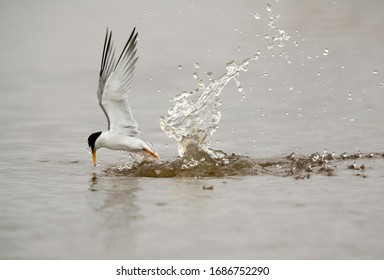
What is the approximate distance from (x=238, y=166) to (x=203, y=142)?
2.06 ft

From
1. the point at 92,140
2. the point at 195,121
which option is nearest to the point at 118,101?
the point at 92,140

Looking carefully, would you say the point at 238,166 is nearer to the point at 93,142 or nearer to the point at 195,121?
the point at 195,121

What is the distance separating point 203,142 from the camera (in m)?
8.47

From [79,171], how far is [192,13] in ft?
26.9

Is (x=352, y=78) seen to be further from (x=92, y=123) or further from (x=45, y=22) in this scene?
(x=45, y=22)

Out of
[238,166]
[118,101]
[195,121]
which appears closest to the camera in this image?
[238,166]

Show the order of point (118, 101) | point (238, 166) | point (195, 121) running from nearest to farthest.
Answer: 1. point (238, 166)
2. point (118, 101)
3. point (195, 121)

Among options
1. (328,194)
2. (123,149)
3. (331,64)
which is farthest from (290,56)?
(328,194)

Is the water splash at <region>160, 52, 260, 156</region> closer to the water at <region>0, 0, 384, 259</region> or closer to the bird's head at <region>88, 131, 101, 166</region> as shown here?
the water at <region>0, 0, 384, 259</region>

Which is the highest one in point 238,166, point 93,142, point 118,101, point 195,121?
point 118,101

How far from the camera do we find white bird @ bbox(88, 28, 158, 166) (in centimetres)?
833

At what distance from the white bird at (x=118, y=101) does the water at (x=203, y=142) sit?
0.27 meters

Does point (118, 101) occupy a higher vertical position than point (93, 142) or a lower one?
higher

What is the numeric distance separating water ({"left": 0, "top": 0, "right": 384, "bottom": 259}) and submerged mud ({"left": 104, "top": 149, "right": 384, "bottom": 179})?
0.02 meters
